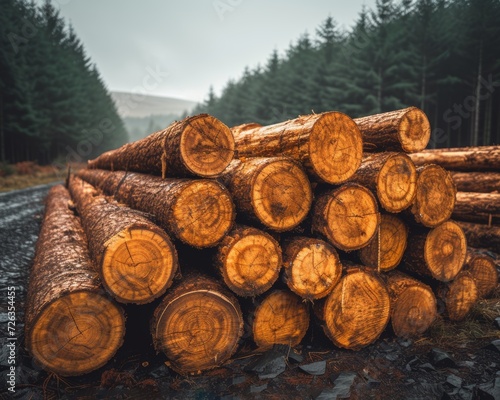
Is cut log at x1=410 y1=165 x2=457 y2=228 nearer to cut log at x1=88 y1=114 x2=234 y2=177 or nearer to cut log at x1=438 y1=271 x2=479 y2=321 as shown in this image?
cut log at x1=438 y1=271 x2=479 y2=321

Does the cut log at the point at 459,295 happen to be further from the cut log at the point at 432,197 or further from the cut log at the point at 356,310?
the cut log at the point at 356,310

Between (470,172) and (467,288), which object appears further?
(470,172)

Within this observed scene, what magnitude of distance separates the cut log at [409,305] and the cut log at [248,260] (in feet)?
5.15

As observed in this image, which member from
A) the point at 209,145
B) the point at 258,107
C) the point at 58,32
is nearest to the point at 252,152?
the point at 209,145

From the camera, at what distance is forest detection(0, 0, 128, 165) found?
2245 centimetres

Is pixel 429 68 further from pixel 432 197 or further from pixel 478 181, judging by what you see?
pixel 432 197

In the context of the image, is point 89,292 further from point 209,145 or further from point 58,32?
point 58,32

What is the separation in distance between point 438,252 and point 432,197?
2.32ft

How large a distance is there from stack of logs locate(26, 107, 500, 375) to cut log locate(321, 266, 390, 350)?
14mm

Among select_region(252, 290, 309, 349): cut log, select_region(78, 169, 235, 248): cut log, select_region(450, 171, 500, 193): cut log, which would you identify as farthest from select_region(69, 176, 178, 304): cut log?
select_region(450, 171, 500, 193): cut log

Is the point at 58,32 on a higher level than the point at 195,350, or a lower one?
higher

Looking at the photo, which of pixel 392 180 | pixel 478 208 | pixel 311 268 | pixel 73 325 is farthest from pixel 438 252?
pixel 73 325

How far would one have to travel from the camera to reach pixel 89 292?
8.55ft

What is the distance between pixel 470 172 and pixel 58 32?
4868 cm
